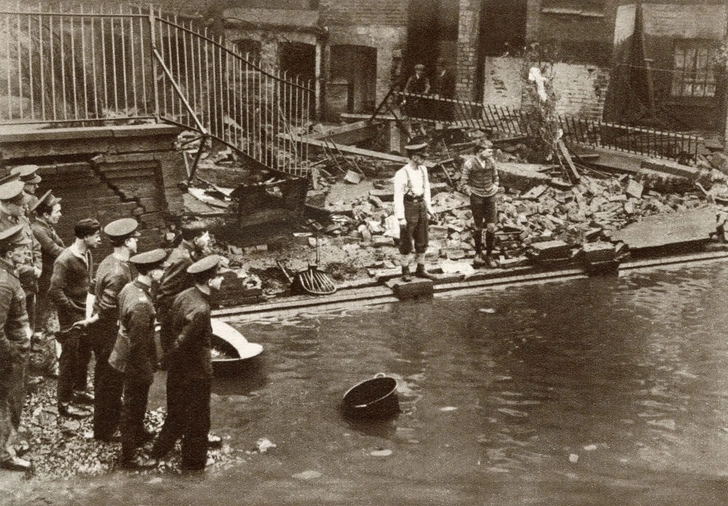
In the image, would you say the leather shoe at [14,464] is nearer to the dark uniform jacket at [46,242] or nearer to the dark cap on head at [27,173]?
the dark uniform jacket at [46,242]

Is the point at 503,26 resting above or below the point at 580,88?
above

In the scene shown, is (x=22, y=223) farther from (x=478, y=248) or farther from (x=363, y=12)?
(x=363, y=12)

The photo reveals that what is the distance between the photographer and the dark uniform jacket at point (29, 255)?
687 centimetres

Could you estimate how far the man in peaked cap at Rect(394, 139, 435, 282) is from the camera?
1064 cm

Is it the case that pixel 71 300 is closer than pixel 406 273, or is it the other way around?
pixel 71 300

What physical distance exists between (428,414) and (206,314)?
2325 mm

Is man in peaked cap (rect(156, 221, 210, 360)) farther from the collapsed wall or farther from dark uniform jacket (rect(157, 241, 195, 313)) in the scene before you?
the collapsed wall

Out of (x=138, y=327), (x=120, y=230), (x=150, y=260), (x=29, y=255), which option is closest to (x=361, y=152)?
(x=29, y=255)

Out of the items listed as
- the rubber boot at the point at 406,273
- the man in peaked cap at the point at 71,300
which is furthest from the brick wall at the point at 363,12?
the man in peaked cap at the point at 71,300

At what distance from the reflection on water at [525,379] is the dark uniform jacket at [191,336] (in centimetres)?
115

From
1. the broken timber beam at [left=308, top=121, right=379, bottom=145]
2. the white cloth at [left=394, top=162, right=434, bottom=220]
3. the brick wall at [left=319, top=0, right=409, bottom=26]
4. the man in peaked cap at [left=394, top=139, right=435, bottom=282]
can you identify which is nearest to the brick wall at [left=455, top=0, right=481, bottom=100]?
the brick wall at [left=319, top=0, right=409, bottom=26]

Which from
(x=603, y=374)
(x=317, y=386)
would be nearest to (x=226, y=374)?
(x=317, y=386)

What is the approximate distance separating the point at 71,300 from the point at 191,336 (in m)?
1.67

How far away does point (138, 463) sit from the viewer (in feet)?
19.7
